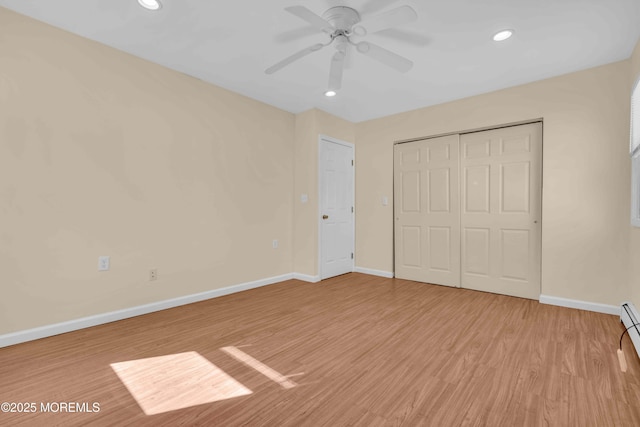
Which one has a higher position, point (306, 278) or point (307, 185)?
point (307, 185)

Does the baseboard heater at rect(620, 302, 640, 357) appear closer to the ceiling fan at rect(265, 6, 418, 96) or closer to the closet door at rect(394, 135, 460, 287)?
the closet door at rect(394, 135, 460, 287)

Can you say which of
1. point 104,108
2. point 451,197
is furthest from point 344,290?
point 104,108

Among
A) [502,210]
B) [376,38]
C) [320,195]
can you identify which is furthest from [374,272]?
[376,38]

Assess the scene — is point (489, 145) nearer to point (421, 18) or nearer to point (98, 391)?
point (421, 18)

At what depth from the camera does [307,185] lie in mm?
4332

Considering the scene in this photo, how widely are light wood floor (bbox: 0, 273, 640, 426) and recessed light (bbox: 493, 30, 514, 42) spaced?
254 cm

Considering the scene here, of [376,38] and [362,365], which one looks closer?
[362,365]

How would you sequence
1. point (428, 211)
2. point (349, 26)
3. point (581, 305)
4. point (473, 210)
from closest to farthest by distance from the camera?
1. point (349, 26)
2. point (581, 305)
3. point (473, 210)
4. point (428, 211)

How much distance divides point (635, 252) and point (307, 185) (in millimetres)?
3530

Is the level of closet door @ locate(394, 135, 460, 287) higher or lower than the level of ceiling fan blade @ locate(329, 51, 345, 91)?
lower

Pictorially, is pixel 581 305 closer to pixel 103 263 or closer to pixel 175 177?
pixel 175 177

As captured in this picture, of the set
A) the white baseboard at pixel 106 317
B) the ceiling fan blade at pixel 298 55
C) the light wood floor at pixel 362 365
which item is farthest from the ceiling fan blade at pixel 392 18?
the white baseboard at pixel 106 317

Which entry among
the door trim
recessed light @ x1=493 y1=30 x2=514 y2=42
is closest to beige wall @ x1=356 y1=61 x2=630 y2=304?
recessed light @ x1=493 y1=30 x2=514 y2=42

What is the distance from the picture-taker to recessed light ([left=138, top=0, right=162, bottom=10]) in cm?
210
